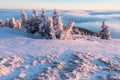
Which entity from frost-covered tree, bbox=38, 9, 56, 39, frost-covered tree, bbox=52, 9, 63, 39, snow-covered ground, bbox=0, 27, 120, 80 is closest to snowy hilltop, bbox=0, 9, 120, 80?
snow-covered ground, bbox=0, 27, 120, 80

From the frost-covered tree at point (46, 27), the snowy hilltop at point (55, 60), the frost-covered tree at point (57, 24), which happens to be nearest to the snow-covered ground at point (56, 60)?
the snowy hilltop at point (55, 60)

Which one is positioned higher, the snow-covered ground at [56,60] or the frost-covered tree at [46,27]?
the frost-covered tree at [46,27]

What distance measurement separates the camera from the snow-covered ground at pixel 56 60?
2583 cm

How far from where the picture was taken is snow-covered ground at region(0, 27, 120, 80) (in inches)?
1017

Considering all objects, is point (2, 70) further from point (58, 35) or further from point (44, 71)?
point (58, 35)

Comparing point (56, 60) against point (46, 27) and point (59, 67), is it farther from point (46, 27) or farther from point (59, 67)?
point (46, 27)

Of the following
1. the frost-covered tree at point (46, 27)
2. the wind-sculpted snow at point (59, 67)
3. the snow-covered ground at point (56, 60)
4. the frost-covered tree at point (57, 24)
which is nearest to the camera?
the wind-sculpted snow at point (59, 67)

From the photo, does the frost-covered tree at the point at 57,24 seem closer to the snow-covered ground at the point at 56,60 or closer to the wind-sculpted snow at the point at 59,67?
the snow-covered ground at the point at 56,60

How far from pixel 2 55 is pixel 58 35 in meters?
14.4

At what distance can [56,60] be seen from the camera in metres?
29.4

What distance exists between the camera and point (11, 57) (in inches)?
1130

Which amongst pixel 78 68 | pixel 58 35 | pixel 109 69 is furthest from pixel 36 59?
pixel 58 35

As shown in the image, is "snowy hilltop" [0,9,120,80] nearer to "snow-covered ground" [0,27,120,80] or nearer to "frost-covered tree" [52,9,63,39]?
"snow-covered ground" [0,27,120,80]

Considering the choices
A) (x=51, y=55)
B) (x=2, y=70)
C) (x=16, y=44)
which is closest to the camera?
(x=2, y=70)
